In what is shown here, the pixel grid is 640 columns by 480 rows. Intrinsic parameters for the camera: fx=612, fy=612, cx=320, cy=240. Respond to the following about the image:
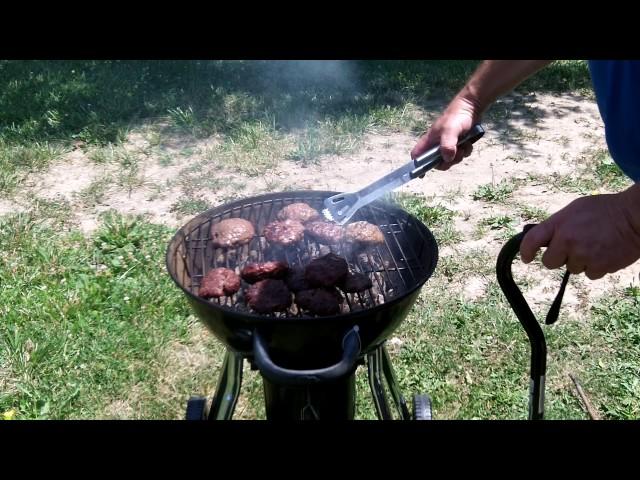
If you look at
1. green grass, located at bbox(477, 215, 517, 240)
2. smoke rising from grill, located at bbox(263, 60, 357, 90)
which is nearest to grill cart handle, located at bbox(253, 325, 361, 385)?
green grass, located at bbox(477, 215, 517, 240)

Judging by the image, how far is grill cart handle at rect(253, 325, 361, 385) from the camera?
5.65ft

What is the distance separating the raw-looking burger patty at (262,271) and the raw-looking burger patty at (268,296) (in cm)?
5

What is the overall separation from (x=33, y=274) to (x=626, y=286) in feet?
11.7

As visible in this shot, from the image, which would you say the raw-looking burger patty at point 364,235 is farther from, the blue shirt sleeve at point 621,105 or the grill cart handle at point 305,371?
the blue shirt sleeve at point 621,105

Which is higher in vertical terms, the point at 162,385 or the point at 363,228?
the point at 363,228

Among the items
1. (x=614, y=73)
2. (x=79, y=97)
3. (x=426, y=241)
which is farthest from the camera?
(x=79, y=97)

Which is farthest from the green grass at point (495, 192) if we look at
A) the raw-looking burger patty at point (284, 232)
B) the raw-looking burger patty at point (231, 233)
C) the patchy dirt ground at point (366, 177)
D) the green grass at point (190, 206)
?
the raw-looking burger patty at point (231, 233)

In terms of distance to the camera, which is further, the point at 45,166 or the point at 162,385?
the point at 45,166

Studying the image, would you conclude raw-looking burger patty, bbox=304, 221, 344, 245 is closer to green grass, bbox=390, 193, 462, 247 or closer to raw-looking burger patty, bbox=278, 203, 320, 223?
raw-looking burger patty, bbox=278, 203, 320, 223

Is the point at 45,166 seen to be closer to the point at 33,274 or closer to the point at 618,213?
the point at 33,274

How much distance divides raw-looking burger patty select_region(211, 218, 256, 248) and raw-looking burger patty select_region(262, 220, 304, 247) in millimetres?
71

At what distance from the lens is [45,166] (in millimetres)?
5133
